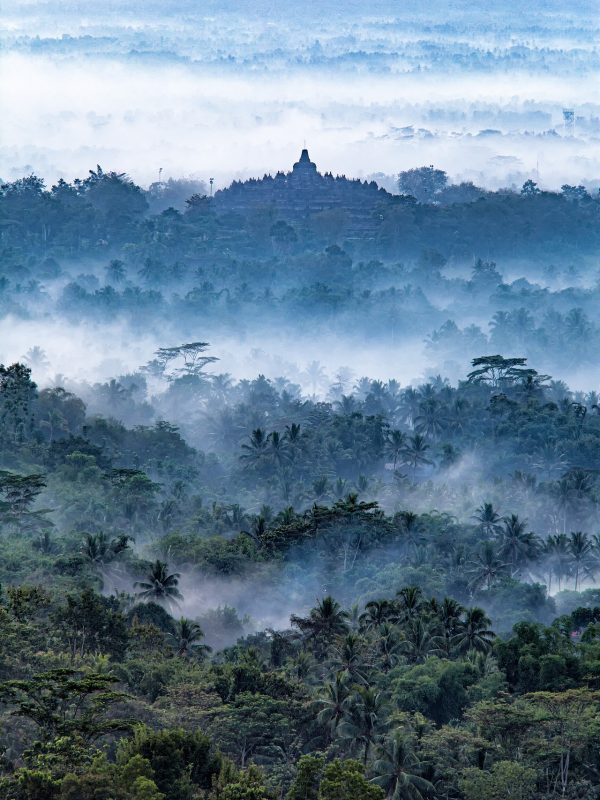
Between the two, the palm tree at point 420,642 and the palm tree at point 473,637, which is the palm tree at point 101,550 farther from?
the palm tree at point 473,637

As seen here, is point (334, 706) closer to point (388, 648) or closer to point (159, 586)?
point (388, 648)

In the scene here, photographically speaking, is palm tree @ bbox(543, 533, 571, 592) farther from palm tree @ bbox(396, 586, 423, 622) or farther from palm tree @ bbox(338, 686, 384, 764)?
palm tree @ bbox(338, 686, 384, 764)

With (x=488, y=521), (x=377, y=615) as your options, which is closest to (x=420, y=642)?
(x=377, y=615)

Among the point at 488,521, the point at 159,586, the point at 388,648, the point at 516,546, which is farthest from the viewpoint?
the point at 488,521

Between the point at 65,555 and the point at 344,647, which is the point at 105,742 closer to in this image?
the point at 344,647

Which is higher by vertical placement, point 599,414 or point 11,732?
point 599,414

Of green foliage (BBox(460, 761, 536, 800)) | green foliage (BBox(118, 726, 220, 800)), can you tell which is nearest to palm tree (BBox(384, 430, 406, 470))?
green foliage (BBox(460, 761, 536, 800))

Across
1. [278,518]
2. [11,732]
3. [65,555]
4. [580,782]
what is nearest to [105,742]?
[11,732]

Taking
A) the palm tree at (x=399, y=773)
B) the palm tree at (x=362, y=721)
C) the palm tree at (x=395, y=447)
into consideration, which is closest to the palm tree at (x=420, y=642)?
the palm tree at (x=362, y=721)
